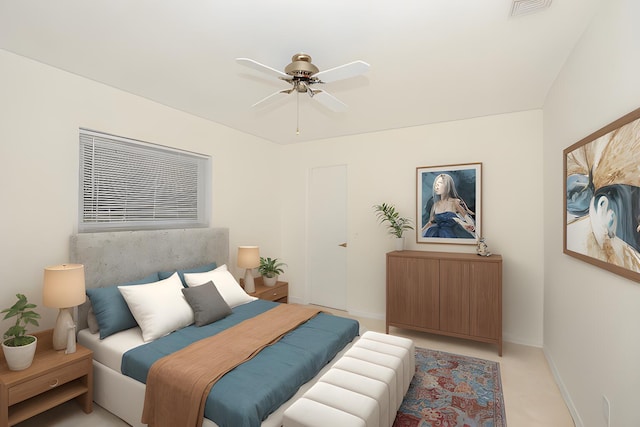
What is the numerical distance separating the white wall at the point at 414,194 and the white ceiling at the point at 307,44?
0.55 metres

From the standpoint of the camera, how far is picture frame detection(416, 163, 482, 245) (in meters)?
3.67

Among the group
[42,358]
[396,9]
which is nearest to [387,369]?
[396,9]

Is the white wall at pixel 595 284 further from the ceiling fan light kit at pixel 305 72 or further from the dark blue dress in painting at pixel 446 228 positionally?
the ceiling fan light kit at pixel 305 72

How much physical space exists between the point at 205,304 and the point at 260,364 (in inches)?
37.9

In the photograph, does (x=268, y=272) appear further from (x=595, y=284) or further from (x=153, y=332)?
(x=595, y=284)

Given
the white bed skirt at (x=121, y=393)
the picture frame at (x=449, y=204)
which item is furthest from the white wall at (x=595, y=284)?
the white bed skirt at (x=121, y=393)

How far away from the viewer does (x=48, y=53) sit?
2.31m

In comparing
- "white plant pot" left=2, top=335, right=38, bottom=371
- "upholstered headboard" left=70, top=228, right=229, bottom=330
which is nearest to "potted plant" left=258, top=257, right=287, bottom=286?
"upholstered headboard" left=70, top=228, right=229, bottom=330

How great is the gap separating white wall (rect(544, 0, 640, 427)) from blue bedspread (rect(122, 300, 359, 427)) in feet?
5.36

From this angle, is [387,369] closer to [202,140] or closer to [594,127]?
[594,127]

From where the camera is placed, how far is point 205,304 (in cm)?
271

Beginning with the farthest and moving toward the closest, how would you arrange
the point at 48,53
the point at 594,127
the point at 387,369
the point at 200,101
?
the point at 200,101
the point at 48,53
the point at 387,369
the point at 594,127

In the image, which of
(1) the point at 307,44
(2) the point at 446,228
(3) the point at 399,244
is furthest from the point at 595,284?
(1) the point at 307,44

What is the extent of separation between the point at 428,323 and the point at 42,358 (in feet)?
11.4
